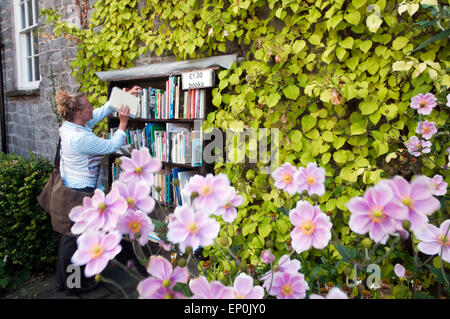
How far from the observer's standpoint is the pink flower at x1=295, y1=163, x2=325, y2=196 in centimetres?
80

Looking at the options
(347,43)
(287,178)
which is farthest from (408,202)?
(347,43)

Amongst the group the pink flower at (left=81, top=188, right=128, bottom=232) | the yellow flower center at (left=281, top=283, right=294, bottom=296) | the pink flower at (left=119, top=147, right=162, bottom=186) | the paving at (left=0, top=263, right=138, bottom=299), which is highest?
the pink flower at (left=119, top=147, right=162, bottom=186)

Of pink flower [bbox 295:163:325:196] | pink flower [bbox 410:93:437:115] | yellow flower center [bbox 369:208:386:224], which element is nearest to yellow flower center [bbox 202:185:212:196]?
pink flower [bbox 295:163:325:196]

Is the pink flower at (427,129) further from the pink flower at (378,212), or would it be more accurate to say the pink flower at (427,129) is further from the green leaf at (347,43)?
the pink flower at (378,212)

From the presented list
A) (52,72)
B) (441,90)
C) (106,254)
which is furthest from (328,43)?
(52,72)

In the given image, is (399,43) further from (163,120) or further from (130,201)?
(163,120)

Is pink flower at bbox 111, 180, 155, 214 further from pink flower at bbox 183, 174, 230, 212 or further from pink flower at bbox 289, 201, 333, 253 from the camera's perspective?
pink flower at bbox 289, 201, 333, 253

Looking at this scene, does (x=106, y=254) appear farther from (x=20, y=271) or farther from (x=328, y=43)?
(x=20, y=271)

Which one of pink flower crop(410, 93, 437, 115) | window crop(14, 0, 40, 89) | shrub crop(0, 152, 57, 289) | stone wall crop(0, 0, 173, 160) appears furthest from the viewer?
window crop(14, 0, 40, 89)

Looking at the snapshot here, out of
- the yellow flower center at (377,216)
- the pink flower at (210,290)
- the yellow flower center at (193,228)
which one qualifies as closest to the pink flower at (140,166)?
the yellow flower center at (193,228)

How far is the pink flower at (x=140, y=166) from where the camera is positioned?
75cm

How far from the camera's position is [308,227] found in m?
0.73
